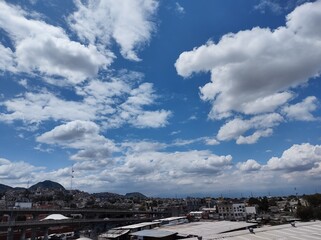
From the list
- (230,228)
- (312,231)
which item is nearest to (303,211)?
(230,228)

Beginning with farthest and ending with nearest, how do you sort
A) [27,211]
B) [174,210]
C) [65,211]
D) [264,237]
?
1. [174,210]
2. [65,211]
3. [27,211]
4. [264,237]

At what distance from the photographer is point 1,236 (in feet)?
352

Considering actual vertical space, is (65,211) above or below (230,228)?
above

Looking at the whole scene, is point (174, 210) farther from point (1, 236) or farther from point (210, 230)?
point (210, 230)

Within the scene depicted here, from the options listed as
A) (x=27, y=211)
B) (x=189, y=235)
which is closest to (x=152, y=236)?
(x=189, y=235)

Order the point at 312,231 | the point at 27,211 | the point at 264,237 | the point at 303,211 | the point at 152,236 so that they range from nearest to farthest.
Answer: the point at 264,237 → the point at 312,231 → the point at 152,236 → the point at 303,211 → the point at 27,211

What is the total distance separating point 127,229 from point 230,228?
32.8 metres

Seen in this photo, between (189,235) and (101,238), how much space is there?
106 ft

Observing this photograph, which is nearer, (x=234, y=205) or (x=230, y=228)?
(x=230, y=228)

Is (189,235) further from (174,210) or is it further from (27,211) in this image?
Answer: (174,210)

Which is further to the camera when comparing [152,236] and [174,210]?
[174,210]

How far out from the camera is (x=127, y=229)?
269 feet

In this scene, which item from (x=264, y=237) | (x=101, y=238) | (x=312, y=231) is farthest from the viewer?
(x=101, y=238)

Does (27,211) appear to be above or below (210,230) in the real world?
above
